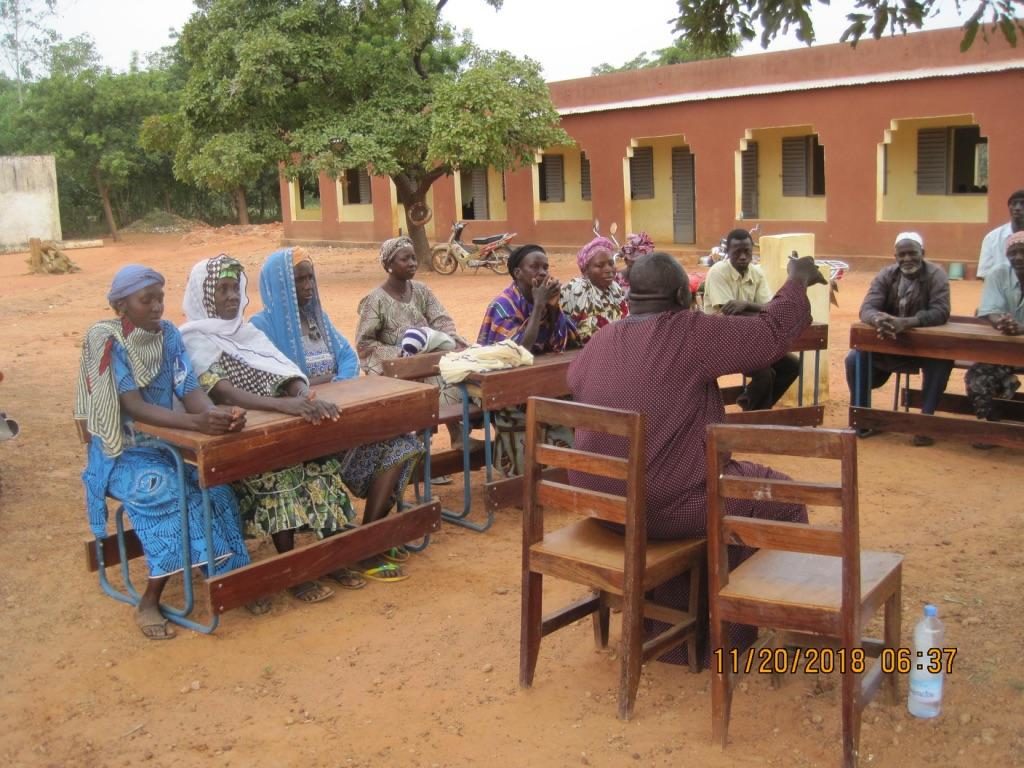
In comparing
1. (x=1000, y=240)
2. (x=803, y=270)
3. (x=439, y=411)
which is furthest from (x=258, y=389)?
(x=1000, y=240)

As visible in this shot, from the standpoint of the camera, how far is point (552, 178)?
78.6 ft

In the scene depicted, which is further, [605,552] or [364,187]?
[364,187]

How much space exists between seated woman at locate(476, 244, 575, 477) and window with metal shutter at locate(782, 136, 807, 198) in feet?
→ 49.2

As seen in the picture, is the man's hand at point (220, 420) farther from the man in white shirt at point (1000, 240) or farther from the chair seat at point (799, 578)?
the man in white shirt at point (1000, 240)

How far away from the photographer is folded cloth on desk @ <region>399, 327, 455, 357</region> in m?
5.99

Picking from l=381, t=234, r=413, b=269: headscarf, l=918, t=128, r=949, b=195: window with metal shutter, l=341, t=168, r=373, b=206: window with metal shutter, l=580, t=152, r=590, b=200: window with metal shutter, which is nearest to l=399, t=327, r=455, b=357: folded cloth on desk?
l=381, t=234, r=413, b=269: headscarf

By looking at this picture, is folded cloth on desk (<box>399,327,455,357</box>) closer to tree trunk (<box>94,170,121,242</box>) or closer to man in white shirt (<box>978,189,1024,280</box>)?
man in white shirt (<box>978,189,1024,280</box>)

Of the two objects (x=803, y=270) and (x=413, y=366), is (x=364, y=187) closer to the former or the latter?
(x=413, y=366)

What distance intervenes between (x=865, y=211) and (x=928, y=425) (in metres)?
11.1

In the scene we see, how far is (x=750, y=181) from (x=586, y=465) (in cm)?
1821

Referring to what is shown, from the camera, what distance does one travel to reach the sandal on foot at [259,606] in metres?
4.48

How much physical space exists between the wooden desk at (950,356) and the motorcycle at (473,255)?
13170 mm

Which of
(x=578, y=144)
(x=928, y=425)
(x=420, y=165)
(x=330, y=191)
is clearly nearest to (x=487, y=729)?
(x=928, y=425)

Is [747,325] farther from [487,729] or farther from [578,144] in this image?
[578,144]
